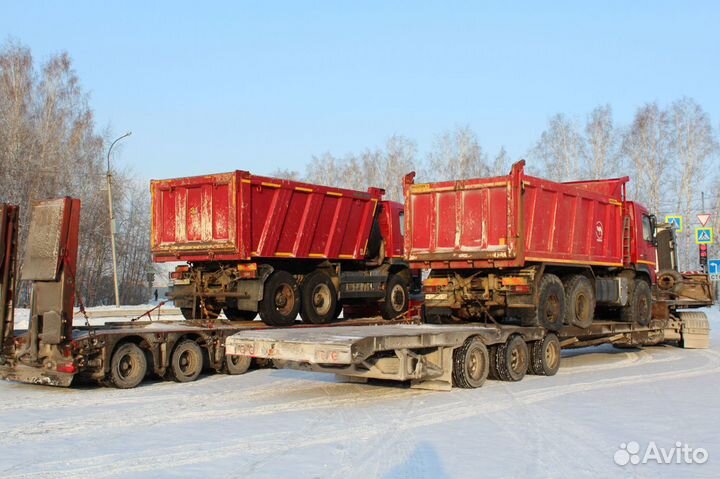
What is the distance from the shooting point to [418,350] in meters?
10.8

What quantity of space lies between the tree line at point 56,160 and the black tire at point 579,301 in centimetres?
2613

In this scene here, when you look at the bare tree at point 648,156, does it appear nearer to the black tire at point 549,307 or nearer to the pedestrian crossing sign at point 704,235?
the pedestrian crossing sign at point 704,235

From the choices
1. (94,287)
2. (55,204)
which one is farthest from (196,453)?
(94,287)

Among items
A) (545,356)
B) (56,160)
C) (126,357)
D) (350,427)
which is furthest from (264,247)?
(56,160)

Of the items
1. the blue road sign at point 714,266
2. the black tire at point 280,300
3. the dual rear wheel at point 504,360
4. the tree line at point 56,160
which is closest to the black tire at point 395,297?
the black tire at point 280,300

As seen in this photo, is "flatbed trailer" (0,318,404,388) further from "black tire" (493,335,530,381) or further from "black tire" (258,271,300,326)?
"black tire" (493,335,530,381)

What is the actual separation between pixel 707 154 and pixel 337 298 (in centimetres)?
3623

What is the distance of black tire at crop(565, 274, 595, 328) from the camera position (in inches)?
544

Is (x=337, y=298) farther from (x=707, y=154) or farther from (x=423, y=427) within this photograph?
(x=707, y=154)

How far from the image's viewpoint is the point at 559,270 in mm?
14133

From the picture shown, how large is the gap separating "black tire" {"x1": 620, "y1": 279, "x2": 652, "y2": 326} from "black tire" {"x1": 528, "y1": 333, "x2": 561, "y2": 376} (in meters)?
3.38

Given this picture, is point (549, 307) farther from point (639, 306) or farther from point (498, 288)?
point (639, 306)

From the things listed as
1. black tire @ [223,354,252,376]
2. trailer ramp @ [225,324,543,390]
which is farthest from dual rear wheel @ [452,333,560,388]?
black tire @ [223,354,252,376]

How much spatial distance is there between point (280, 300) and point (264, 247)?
109 cm
